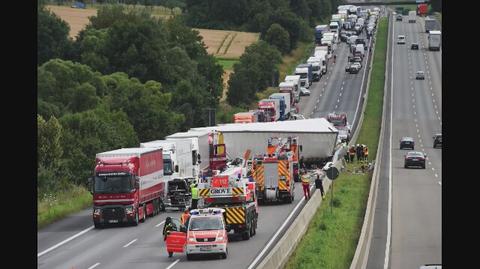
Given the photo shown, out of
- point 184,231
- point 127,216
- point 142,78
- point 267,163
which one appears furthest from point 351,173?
point 142,78

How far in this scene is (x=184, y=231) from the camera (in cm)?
4134

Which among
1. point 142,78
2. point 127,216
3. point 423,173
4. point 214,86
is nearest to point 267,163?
point 127,216

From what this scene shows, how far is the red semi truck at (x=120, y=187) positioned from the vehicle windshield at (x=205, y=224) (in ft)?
36.5

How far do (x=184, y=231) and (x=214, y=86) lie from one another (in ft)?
337

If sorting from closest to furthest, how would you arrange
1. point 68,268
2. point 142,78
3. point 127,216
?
point 68,268, point 127,216, point 142,78

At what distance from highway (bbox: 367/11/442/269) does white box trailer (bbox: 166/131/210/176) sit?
9264 mm

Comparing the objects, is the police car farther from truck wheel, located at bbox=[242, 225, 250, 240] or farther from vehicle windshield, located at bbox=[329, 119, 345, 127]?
vehicle windshield, located at bbox=[329, 119, 345, 127]

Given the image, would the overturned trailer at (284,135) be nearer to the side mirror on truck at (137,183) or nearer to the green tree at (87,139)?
the green tree at (87,139)

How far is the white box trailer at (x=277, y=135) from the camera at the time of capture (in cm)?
8031

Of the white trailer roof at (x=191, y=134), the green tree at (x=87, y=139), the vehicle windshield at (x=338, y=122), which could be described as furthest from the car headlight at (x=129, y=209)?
the vehicle windshield at (x=338, y=122)
